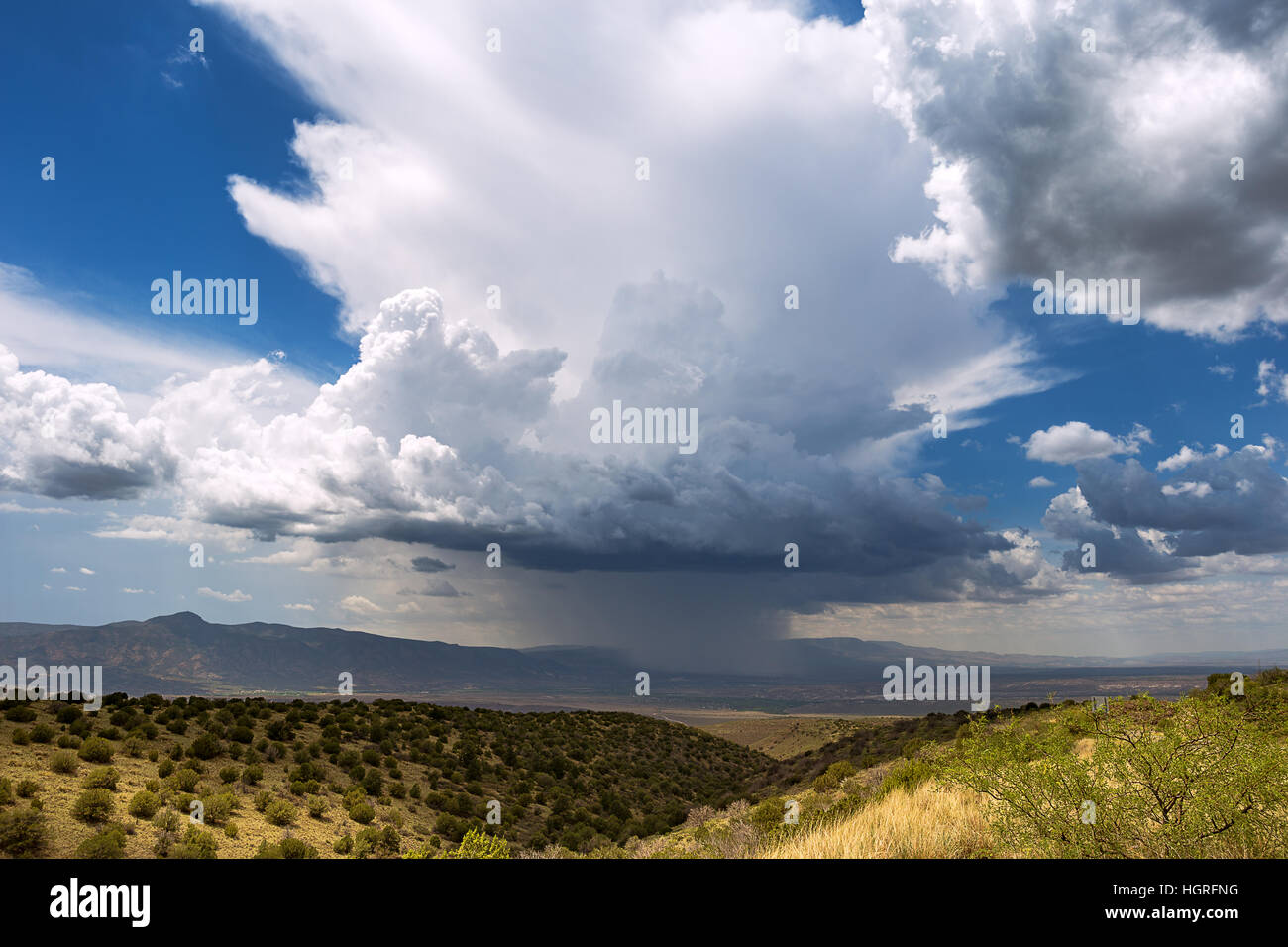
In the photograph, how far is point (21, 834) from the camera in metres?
13.9

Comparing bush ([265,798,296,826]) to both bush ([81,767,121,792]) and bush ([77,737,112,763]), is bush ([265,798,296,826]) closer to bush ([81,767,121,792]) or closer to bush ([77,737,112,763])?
bush ([81,767,121,792])

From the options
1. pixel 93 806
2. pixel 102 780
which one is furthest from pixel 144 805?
pixel 102 780

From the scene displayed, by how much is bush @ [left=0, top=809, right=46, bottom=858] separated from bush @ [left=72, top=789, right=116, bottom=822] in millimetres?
1075

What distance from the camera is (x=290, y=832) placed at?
63.0ft

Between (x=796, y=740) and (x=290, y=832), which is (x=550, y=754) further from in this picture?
(x=796, y=740)

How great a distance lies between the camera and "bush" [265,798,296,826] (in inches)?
765

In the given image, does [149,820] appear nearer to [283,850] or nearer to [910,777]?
[283,850]

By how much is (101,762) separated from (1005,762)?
1005 inches

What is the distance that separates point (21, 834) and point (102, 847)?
1.79m

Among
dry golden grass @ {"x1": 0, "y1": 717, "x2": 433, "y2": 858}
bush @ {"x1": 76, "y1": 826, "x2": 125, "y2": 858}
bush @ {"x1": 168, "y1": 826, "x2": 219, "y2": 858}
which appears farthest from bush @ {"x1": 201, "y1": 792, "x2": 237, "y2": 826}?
bush @ {"x1": 76, "y1": 826, "x2": 125, "y2": 858}

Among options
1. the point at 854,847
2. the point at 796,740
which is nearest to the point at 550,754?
the point at 854,847

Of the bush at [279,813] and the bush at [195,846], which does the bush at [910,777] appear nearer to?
the bush at [195,846]
